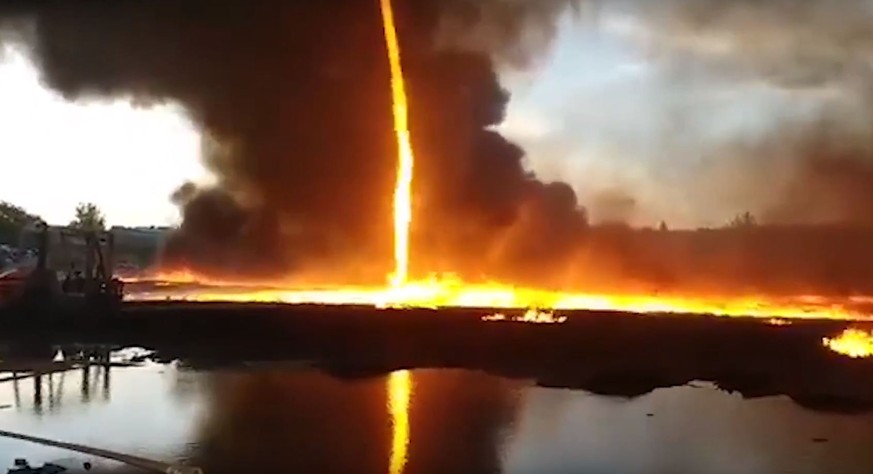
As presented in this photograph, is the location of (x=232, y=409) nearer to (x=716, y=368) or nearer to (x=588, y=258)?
(x=716, y=368)

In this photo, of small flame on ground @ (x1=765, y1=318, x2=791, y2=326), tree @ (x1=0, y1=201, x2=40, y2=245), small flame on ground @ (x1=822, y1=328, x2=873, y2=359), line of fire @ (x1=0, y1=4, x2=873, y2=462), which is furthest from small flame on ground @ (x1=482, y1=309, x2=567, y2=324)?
tree @ (x1=0, y1=201, x2=40, y2=245)

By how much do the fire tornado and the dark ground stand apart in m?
2.34

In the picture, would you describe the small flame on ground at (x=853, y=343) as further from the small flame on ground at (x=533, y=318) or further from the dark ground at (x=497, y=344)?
the small flame on ground at (x=533, y=318)

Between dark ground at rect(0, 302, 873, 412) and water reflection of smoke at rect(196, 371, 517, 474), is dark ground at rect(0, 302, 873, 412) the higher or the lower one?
the higher one

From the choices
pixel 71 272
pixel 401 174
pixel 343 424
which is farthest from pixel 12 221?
pixel 343 424

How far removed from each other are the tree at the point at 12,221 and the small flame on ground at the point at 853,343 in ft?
52.6

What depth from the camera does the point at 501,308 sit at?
63.9 ft

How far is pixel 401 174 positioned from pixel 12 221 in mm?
9085

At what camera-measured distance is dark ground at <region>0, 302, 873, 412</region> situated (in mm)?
16609

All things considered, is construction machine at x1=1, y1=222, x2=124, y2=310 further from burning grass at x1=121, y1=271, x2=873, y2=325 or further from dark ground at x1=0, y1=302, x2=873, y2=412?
burning grass at x1=121, y1=271, x2=873, y2=325

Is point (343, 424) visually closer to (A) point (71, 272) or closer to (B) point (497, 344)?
(B) point (497, 344)

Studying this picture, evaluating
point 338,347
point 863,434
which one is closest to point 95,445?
point 338,347

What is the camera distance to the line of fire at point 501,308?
17.2 m

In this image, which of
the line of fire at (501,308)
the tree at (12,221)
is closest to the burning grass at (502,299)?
the line of fire at (501,308)
